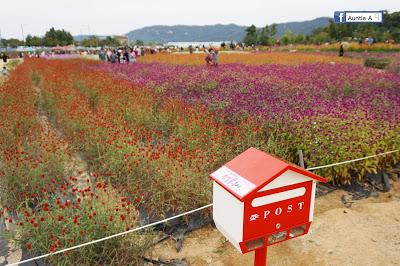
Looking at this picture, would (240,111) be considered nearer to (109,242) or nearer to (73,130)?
(73,130)

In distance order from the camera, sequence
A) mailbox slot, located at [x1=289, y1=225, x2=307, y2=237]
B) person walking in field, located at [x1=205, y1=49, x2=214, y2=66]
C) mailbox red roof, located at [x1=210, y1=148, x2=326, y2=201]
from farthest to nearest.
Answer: person walking in field, located at [x1=205, y1=49, x2=214, y2=66] < mailbox slot, located at [x1=289, y1=225, x2=307, y2=237] < mailbox red roof, located at [x1=210, y1=148, x2=326, y2=201]

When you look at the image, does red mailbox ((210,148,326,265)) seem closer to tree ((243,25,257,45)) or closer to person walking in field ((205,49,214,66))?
person walking in field ((205,49,214,66))

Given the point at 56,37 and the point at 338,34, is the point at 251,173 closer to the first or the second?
the point at 338,34

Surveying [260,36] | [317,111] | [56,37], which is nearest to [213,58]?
[317,111]

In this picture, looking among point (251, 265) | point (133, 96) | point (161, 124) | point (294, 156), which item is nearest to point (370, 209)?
point (294, 156)

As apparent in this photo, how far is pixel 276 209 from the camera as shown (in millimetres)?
2010

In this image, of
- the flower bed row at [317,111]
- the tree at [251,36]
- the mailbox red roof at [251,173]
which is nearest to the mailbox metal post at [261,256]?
the mailbox red roof at [251,173]

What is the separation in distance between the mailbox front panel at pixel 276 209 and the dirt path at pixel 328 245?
4.25ft

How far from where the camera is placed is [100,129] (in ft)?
17.4

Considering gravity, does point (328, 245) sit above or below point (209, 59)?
below

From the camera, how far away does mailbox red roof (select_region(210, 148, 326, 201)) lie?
186 cm

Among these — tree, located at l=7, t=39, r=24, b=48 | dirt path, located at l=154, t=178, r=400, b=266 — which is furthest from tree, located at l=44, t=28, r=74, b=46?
dirt path, located at l=154, t=178, r=400, b=266

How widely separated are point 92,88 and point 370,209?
781cm

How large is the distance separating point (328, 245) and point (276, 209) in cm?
181
